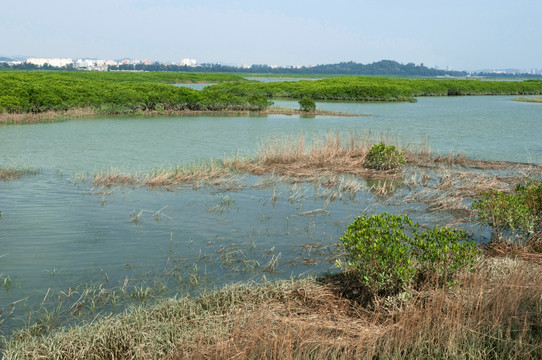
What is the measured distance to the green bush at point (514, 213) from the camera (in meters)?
8.00

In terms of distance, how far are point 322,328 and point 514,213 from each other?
4515mm

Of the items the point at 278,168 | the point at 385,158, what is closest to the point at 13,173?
the point at 278,168

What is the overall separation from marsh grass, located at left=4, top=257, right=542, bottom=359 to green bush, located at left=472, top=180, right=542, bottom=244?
216cm

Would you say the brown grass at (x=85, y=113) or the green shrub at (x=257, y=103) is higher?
the green shrub at (x=257, y=103)

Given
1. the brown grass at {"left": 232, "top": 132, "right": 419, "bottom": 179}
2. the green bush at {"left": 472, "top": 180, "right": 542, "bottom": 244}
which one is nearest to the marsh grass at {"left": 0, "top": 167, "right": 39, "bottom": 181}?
the brown grass at {"left": 232, "top": 132, "right": 419, "bottom": 179}

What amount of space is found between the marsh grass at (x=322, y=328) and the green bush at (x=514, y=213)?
2.16 m

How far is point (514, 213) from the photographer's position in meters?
8.04

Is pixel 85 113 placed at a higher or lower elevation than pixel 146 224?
higher

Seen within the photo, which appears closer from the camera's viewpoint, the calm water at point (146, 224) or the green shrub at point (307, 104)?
the calm water at point (146, 224)

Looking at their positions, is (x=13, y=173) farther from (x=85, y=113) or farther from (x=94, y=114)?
(x=94, y=114)

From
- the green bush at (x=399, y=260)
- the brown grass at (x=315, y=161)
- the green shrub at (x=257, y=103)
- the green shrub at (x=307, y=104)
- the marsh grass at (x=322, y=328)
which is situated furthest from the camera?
the green shrub at (x=307, y=104)

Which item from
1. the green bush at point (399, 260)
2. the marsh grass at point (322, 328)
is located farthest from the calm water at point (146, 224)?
the green bush at point (399, 260)

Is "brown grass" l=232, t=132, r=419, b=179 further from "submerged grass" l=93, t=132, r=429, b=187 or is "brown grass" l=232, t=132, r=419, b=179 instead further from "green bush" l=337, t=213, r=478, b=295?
"green bush" l=337, t=213, r=478, b=295

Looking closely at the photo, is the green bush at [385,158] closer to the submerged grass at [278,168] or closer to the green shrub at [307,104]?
the submerged grass at [278,168]
